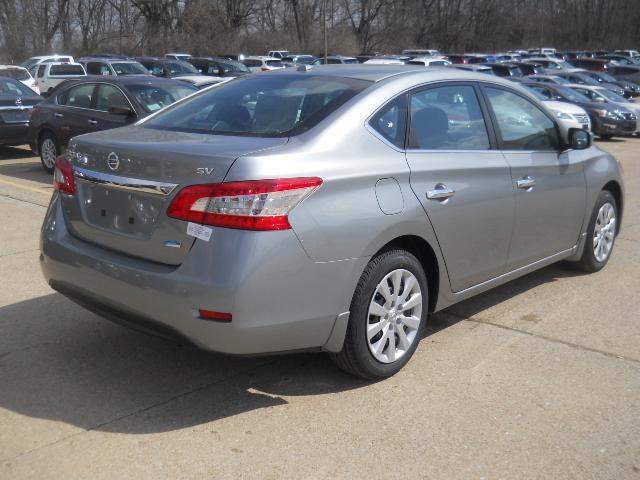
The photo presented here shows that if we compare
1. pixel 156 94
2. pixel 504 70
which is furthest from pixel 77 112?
pixel 504 70

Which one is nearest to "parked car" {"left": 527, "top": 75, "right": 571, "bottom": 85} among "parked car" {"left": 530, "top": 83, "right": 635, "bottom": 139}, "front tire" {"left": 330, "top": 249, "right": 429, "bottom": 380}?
"parked car" {"left": 530, "top": 83, "right": 635, "bottom": 139}

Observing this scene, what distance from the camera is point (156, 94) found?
10.5 metres

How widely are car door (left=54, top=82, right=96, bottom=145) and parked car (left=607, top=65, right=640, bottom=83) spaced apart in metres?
28.8

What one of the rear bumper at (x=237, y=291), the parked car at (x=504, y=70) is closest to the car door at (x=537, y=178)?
the rear bumper at (x=237, y=291)

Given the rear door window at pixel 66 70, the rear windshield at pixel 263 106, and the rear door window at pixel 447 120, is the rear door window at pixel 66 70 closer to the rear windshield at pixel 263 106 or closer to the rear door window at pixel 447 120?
the rear windshield at pixel 263 106

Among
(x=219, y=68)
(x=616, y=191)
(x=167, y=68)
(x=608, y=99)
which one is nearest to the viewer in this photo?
(x=616, y=191)

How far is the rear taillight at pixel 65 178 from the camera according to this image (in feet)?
13.3

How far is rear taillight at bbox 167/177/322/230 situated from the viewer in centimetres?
336

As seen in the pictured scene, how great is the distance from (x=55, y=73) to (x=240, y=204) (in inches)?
981

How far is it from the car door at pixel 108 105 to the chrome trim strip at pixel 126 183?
6.37 meters

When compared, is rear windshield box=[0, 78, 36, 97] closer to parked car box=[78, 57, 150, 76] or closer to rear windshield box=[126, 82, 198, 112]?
rear windshield box=[126, 82, 198, 112]

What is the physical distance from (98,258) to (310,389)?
128 cm

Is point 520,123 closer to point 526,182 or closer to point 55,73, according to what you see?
point 526,182

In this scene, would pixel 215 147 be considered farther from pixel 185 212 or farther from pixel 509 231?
pixel 509 231
